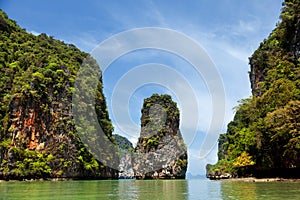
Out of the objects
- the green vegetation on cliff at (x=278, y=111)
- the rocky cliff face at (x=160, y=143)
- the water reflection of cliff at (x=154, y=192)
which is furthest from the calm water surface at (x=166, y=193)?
the rocky cliff face at (x=160, y=143)

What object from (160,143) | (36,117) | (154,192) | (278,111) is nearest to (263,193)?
(154,192)

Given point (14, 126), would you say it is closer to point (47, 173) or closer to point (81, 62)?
point (47, 173)

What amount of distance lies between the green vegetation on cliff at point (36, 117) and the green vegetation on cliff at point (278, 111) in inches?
765

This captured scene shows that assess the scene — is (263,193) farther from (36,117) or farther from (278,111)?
(36,117)

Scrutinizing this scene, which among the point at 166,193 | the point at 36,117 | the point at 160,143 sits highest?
the point at 36,117

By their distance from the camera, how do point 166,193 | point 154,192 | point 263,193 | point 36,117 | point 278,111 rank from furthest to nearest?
point 36,117 → point 278,111 → point 154,192 → point 166,193 → point 263,193

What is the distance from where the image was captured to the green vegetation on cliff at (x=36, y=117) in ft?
111

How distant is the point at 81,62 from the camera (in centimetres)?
5262

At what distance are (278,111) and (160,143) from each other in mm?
35058

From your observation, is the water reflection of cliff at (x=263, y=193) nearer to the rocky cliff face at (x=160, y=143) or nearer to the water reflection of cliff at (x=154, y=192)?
the water reflection of cliff at (x=154, y=192)

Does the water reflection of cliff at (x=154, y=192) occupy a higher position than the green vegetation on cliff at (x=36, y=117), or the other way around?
the green vegetation on cliff at (x=36, y=117)

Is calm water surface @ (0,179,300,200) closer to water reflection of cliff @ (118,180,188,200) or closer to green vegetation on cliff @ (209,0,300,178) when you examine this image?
water reflection of cliff @ (118,180,188,200)

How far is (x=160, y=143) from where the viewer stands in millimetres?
52469

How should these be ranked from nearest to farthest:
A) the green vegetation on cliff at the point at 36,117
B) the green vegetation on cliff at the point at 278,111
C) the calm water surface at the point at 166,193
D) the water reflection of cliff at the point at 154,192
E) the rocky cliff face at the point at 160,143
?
the calm water surface at the point at 166,193
the water reflection of cliff at the point at 154,192
the green vegetation on cliff at the point at 278,111
the green vegetation on cliff at the point at 36,117
the rocky cliff face at the point at 160,143
